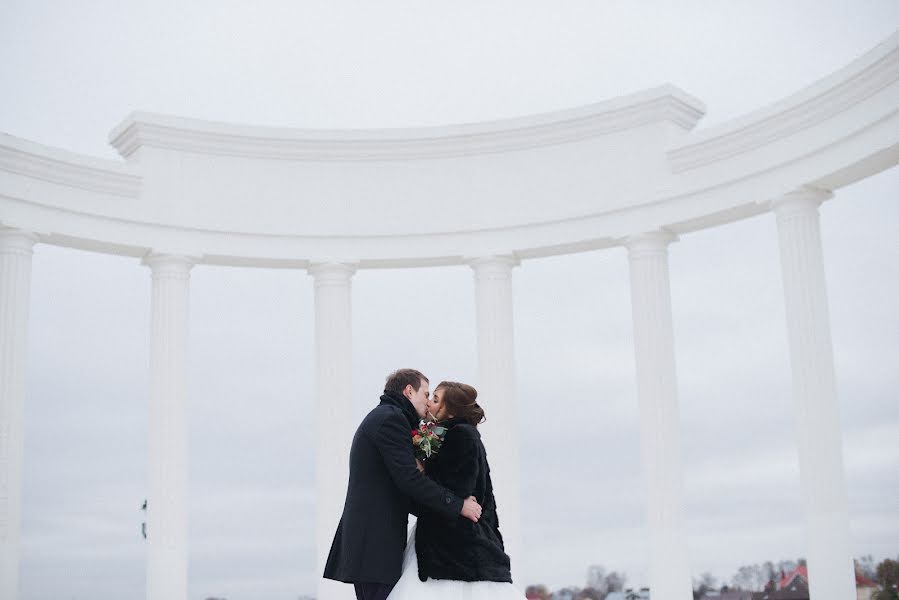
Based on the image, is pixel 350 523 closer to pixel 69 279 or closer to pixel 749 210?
pixel 749 210

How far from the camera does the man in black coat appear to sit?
73.9 ft

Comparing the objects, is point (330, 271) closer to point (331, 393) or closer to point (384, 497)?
point (331, 393)

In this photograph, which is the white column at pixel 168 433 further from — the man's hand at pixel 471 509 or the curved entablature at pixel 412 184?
the man's hand at pixel 471 509

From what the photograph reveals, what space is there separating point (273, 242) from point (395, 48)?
1755cm

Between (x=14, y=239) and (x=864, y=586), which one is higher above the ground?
(x=14, y=239)

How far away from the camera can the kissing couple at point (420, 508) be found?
22672 mm

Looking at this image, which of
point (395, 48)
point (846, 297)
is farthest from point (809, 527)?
point (395, 48)

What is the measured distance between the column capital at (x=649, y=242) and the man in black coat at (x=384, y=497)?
91.3 ft

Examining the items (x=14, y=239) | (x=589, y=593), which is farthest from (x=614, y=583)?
(x=14, y=239)

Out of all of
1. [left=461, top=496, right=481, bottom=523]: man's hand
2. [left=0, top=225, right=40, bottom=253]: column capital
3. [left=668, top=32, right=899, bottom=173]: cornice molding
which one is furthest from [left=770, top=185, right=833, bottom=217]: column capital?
[left=0, top=225, right=40, bottom=253]: column capital

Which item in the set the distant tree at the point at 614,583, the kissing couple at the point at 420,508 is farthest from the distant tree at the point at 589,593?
the kissing couple at the point at 420,508

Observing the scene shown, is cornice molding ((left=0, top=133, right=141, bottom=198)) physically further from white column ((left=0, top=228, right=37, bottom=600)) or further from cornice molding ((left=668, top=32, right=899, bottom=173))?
cornice molding ((left=668, top=32, right=899, bottom=173))

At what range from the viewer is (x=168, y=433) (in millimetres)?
48906

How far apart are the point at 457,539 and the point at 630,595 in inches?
1372
